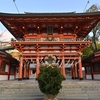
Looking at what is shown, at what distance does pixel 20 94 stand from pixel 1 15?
9.84 metres

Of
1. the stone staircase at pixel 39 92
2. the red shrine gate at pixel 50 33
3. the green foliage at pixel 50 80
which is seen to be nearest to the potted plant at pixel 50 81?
the green foliage at pixel 50 80

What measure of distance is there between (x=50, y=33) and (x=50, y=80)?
1013 centimetres

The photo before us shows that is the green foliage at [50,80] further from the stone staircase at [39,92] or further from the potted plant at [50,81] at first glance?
the stone staircase at [39,92]

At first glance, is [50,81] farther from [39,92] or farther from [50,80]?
[39,92]

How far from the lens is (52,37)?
52.2 ft

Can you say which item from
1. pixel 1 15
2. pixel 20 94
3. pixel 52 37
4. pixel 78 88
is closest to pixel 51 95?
pixel 20 94

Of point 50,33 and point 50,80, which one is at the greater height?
point 50,33

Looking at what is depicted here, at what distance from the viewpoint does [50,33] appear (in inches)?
623

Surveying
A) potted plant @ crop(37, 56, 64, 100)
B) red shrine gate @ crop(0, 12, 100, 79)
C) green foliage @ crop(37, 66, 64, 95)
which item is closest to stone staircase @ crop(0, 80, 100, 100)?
potted plant @ crop(37, 56, 64, 100)

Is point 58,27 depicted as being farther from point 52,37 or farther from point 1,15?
point 1,15

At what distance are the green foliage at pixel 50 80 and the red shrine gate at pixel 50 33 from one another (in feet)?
26.0

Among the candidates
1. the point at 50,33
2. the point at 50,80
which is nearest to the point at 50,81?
the point at 50,80

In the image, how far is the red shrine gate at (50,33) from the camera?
566 inches

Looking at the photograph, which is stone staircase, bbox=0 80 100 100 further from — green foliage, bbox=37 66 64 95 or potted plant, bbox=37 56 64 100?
green foliage, bbox=37 66 64 95
